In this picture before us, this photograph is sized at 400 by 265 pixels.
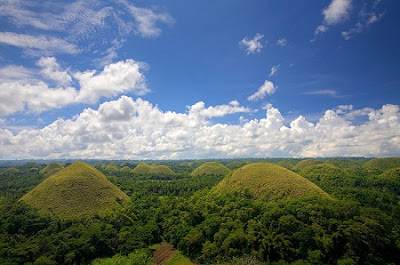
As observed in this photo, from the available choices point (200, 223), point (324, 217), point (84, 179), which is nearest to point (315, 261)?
point (324, 217)

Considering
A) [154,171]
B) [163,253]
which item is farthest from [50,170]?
[163,253]

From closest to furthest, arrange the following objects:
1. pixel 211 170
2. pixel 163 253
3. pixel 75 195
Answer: pixel 163 253
pixel 75 195
pixel 211 170

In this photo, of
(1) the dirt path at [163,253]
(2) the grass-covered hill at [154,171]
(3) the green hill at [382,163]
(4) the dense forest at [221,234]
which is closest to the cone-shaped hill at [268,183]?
(4) the dense forest at [221,234]

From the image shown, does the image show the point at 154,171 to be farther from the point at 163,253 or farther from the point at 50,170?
the point at 163,253

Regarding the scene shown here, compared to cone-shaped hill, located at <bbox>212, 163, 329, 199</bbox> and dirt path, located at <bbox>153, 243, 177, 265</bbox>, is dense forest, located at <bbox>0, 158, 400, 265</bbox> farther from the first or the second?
cone-shaped hill, located at <bbox>212, 163, 329, 199</bbox>

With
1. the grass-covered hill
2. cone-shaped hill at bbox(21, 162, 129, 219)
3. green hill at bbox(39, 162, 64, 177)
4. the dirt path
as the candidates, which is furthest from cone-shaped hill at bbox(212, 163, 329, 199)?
green hill at bbox(39, 162, 64, 177)

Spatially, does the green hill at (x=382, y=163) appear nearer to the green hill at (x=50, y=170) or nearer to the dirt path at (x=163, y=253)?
the dirt path at (x=163, y=253)
